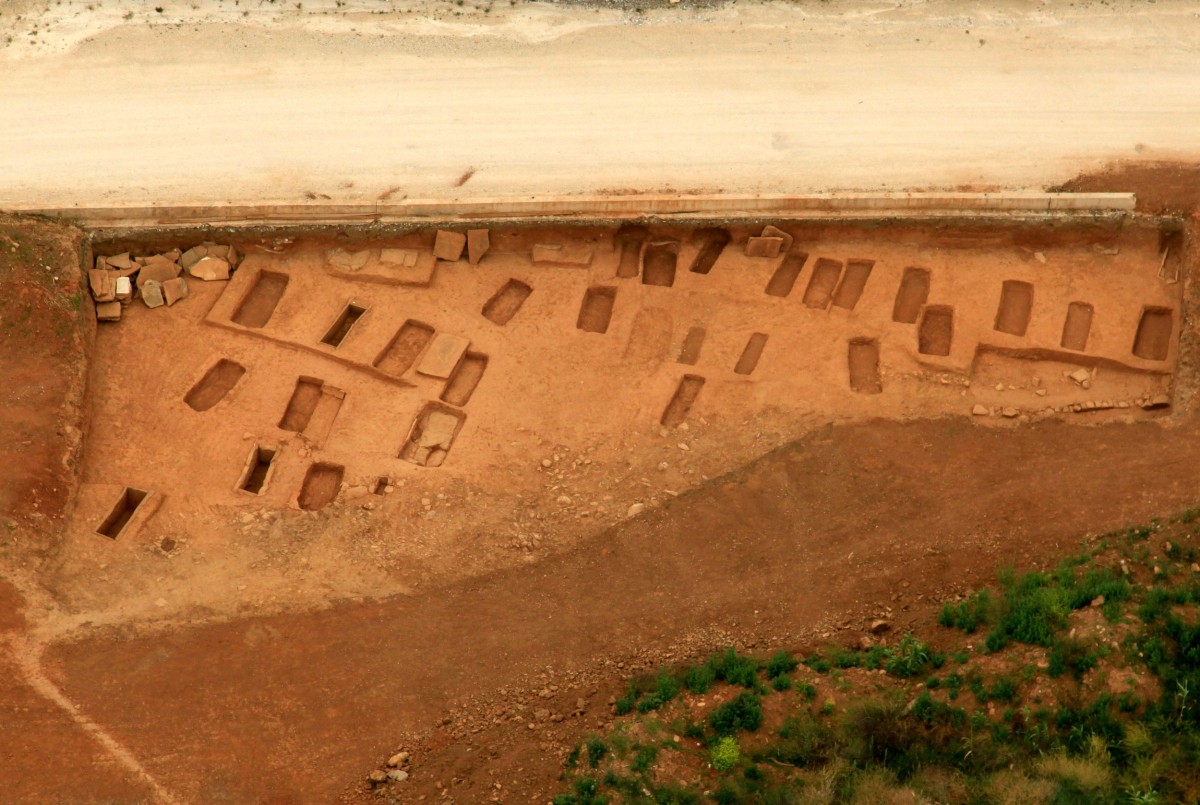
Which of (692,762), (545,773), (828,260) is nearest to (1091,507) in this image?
(828,260)

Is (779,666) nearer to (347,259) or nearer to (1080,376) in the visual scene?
(1080,376)

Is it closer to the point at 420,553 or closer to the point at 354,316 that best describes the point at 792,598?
the point at 420,553

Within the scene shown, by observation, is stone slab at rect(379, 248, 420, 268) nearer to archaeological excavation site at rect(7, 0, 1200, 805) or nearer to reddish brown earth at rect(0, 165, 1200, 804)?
archaeological excavation site at rect(7, 0, 1200, 805)

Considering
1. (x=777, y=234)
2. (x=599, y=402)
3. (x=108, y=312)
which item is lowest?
(x=599, y=402)

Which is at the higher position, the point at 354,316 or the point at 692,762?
the point at 354,316

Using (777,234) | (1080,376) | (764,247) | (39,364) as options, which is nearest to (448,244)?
(764,247)
